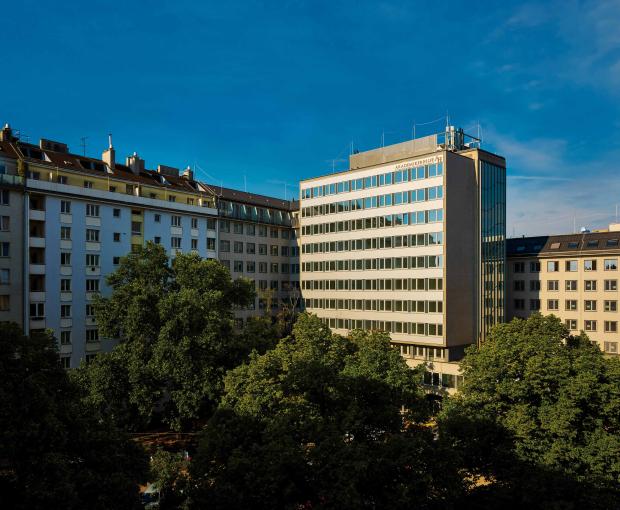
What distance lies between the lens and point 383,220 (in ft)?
225

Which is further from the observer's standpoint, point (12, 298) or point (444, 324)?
point (444, 324)

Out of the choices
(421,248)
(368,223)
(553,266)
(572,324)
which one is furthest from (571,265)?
(368,223)

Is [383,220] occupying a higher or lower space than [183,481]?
higher

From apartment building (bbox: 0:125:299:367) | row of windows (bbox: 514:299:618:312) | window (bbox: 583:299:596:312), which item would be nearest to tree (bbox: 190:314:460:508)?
apartment building (bbox: 0:125:299:367)

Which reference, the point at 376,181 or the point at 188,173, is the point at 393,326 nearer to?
the point at 376,181

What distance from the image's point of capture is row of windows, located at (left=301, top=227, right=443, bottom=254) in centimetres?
6353

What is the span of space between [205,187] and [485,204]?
151 feet

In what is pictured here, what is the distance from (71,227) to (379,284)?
42.2 metres

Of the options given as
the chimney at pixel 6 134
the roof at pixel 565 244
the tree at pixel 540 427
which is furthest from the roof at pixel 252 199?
the tree at pixel 540 427

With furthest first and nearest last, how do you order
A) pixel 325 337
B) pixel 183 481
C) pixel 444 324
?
1. pixel 444 324
2. pixel 325 337
3. pixel 183 481

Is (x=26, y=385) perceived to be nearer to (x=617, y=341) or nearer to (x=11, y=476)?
(x=11, y=476)

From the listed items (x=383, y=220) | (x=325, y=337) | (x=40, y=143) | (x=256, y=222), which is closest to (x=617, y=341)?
(x=383, y=220)

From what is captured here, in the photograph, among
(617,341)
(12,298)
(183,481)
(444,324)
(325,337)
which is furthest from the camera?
(617,341)

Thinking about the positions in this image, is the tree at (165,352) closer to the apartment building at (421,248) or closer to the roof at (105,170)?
the roof at (105,170)
